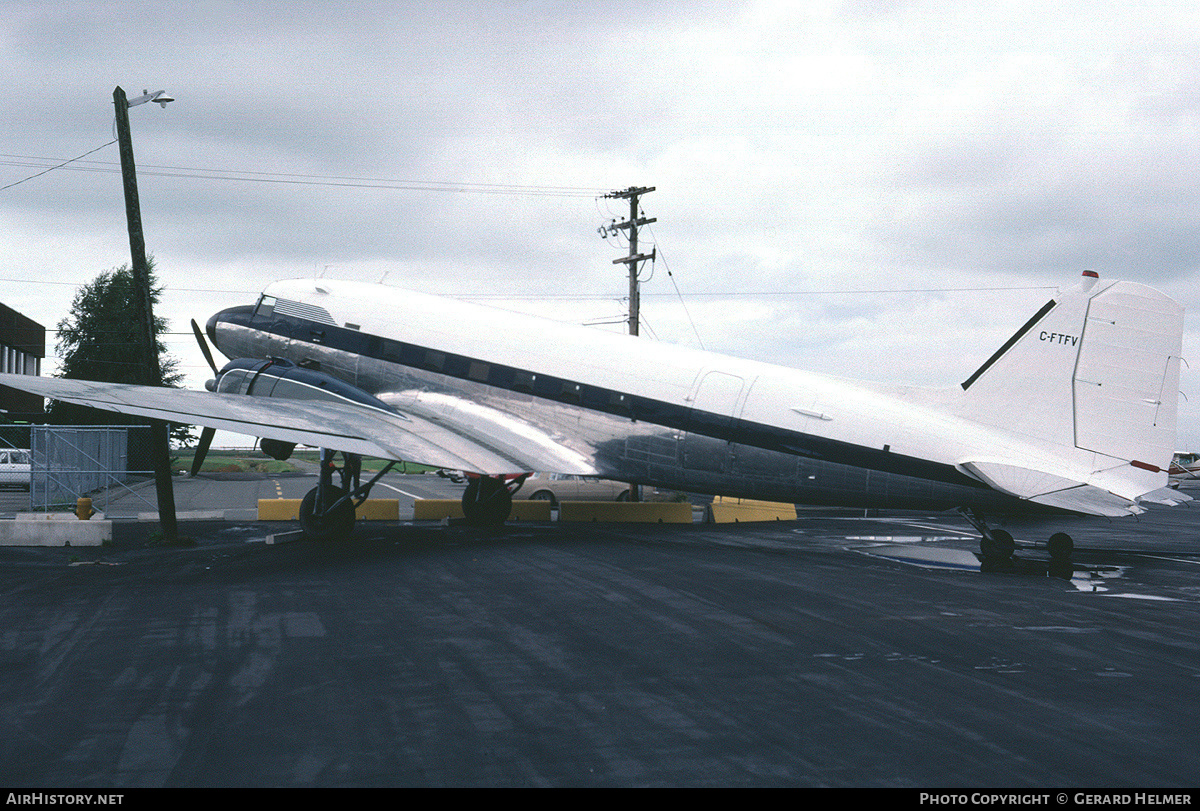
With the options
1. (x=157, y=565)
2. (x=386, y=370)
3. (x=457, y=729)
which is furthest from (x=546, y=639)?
(x=386, y=370)

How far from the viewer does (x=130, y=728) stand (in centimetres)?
682

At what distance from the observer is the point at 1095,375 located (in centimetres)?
1622

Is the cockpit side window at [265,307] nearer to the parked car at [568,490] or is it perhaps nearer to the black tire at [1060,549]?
the parked car at [568,490]

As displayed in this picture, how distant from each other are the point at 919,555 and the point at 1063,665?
10290mm

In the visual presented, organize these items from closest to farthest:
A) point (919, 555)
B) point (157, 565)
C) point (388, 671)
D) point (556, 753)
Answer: point (556, 753), point (388, 671), point (157, 565), point (919, 555)

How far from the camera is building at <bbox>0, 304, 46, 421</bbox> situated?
65.9 metres

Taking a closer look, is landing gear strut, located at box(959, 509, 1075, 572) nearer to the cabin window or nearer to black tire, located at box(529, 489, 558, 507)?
the cabin window

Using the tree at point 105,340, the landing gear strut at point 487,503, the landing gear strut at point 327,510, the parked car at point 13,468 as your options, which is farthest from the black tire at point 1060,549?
the tree at point 105,340

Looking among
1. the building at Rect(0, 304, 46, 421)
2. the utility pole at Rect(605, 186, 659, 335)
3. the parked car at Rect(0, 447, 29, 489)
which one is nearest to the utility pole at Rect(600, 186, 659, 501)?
the utility pole at Rect(605, 186, 659, 335)

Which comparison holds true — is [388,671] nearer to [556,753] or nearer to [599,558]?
[556,753]

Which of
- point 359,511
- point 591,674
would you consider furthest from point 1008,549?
point 359,511

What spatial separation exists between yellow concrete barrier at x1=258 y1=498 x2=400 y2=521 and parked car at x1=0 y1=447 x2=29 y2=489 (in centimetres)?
2375

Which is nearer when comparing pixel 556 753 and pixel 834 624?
pixel 556 753

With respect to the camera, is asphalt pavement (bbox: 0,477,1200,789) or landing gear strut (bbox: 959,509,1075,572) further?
landing gear strut (bbox: 959,509,1075,572)
